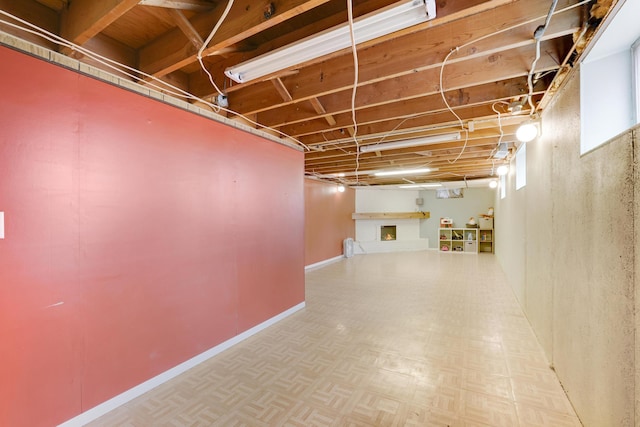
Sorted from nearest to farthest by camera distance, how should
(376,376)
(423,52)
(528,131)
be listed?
(423,52) < (376,376) < (528,131)

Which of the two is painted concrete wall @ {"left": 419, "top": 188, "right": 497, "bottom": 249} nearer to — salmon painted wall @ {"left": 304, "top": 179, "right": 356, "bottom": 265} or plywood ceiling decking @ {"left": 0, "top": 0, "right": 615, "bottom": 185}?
salmon painted wall @ {"left": 304, "top": 179, "right": 356, "bottom": 265}

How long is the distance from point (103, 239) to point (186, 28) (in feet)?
4.63

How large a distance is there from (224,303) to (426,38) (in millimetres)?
2716

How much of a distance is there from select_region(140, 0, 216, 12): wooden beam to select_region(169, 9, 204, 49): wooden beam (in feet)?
0.12

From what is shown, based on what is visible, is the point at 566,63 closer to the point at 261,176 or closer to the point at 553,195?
the point at 553,195

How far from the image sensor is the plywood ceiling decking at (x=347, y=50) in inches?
55.9

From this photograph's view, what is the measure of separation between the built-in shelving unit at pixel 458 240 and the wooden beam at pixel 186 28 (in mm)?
8952

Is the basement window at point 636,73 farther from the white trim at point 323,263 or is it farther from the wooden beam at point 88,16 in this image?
the white trim at point 323,263

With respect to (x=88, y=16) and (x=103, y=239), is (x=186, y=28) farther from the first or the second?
(x=103, y=239)

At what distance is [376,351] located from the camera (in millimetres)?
2568

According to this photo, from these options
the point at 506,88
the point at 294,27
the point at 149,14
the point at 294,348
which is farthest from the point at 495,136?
the point at 149,14

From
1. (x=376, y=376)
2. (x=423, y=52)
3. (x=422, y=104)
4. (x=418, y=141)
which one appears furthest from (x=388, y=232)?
(x=423, y=52)

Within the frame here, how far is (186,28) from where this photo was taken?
5.06ft

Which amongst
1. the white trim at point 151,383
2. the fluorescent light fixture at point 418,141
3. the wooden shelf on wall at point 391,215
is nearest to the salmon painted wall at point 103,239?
the white trim at point 151,383
